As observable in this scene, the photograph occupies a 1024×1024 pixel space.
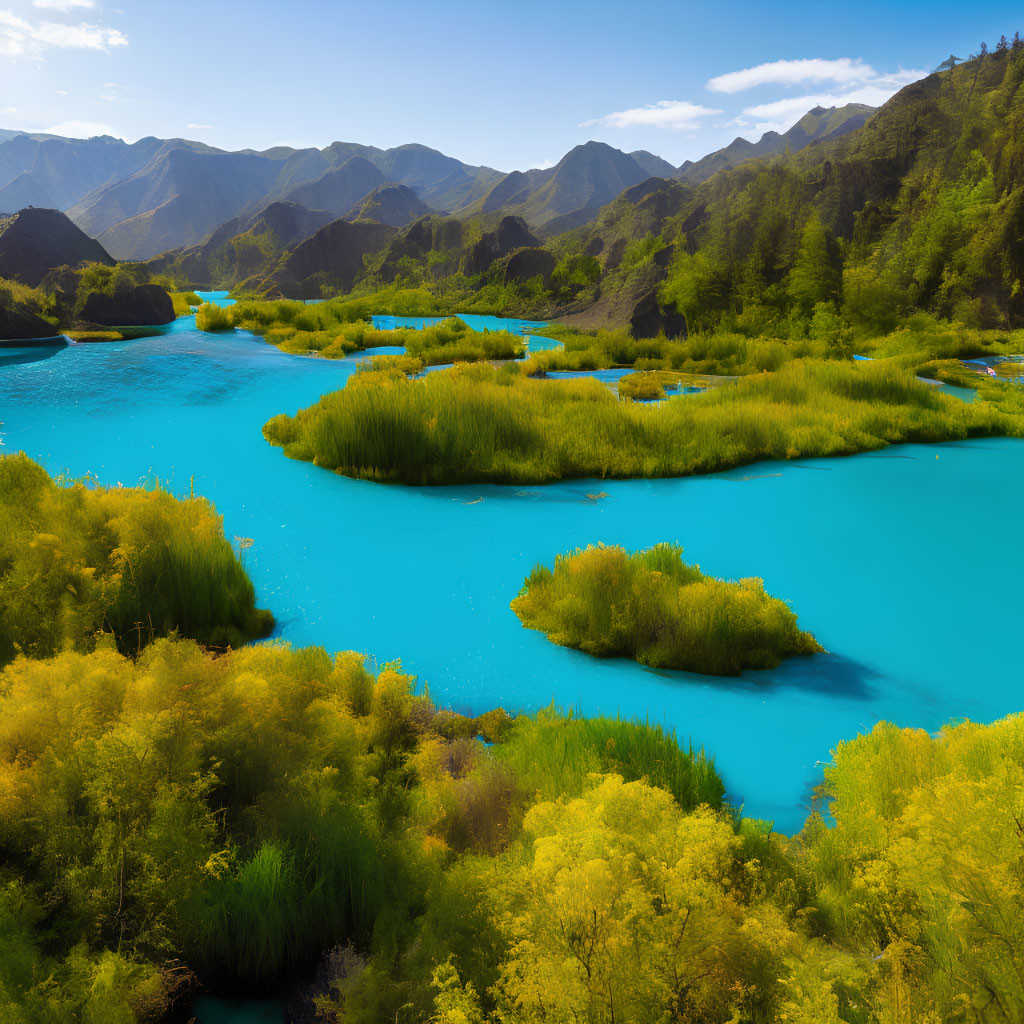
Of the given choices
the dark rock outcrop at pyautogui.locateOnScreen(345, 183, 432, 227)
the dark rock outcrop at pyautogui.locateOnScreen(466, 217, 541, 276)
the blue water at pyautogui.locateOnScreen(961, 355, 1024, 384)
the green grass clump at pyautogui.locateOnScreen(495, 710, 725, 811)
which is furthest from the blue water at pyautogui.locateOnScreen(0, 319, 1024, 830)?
the dark rock outcrop at pyautogui.locateOnScreen(345, 183, 432, 227)

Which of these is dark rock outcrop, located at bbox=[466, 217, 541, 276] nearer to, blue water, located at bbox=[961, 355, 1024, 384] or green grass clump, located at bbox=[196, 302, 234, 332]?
green grass clump, located at bbox=[196, 302, 234, 332]

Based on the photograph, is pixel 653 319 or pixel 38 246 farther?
pixel 38 246

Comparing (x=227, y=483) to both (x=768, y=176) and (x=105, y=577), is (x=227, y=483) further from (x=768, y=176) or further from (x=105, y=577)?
(x=768, y=176)

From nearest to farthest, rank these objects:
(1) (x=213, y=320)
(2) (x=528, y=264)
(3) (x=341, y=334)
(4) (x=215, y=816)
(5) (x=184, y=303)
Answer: (4) (x=215, y=816), (3) (x=341, y=334), (1) (x=213, y=320), (5) (x=184, y=303), (2) (x=528, y=264)

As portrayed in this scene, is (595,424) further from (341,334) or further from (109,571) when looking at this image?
(341,334)

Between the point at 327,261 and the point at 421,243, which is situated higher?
the point at 421,243

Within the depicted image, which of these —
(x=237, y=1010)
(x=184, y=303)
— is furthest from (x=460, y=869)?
(x=184, y=303)

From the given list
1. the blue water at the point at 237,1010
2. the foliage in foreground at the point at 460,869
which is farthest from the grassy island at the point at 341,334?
the blue water at the point at 237,1010
